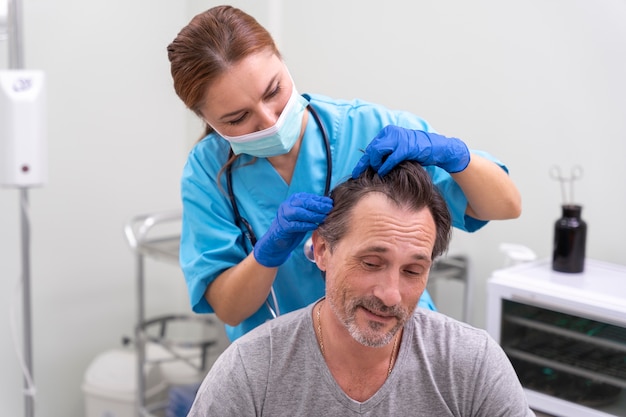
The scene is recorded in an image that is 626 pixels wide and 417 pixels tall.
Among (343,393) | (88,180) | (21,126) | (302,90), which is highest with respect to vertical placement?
(302,90)

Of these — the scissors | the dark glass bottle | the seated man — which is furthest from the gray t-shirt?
the scissors

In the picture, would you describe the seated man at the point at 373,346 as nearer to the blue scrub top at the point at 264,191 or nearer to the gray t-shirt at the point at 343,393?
the gray t-shirt at the point at 343,393

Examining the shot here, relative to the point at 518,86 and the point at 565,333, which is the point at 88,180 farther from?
the point at 565,333

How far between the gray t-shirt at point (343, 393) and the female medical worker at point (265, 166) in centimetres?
16

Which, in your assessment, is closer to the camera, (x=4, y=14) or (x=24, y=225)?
(x=4, y=14)

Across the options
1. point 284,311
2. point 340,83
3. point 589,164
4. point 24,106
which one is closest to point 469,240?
point 589,164

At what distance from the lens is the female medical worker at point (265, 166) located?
135 cm

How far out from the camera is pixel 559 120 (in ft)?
7.38

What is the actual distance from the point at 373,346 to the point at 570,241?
2.93ft

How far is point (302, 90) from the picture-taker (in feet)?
9.65

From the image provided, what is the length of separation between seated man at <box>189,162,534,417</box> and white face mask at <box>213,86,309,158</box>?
18 cm

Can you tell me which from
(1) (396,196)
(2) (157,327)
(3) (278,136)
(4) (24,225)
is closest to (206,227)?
(3) (278,136)

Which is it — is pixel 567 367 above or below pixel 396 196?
below

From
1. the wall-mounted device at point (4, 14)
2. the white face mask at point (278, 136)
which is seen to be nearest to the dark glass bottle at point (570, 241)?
the white face mask at point (278, 136)
